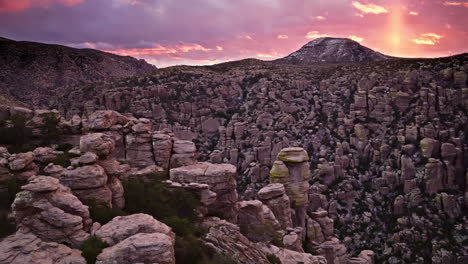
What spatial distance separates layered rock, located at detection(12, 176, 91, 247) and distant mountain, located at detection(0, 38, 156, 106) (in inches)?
4082

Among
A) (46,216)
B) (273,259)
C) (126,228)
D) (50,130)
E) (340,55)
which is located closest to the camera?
(46,216)

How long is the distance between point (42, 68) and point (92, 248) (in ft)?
479

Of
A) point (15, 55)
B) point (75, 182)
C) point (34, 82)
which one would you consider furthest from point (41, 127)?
point (15, 55)

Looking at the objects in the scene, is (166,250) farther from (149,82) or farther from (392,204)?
(149,82)

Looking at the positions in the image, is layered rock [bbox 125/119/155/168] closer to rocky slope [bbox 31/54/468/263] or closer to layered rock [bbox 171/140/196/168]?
layered rock [bbox 171/140/196/168]

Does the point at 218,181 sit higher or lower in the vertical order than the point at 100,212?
lower

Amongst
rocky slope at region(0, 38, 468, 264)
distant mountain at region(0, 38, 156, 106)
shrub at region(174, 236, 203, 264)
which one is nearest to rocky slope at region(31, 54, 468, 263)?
rocky slope at region(0, 38, 468, 264)

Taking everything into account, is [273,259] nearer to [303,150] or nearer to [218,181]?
[218,181]

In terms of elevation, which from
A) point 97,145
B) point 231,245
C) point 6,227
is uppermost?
point 97,145

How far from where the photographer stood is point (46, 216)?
18.0 m

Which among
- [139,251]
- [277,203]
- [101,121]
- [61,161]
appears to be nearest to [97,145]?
[61,161]

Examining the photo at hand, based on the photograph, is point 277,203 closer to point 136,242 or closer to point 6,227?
point 136,242

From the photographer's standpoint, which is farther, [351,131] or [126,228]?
[351,131]

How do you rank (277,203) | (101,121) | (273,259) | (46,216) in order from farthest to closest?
(277,203)
(101,121)
(273,259)
(46,216)
